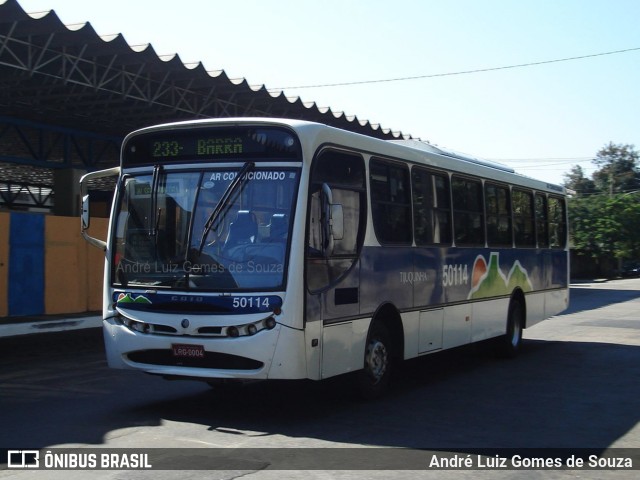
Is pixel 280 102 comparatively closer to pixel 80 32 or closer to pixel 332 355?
pixel 80 32

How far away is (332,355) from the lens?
27.2 feet

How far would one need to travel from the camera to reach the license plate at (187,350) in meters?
7.84

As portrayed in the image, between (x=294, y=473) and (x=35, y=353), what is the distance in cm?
907

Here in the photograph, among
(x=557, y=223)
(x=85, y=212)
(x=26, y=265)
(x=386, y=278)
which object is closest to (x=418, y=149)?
(x=386, y=278)

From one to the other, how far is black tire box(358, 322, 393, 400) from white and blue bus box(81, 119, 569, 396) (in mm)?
23

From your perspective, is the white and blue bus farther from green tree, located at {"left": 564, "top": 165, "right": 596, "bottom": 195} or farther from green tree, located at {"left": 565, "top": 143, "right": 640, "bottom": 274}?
green tree, located at {"left": 564, "top": 165, "right": 596, "bottom": 195}

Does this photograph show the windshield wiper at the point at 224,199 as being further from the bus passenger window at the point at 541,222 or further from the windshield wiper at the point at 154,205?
the bus passenger window at the point at 541,222

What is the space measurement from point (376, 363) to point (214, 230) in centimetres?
269

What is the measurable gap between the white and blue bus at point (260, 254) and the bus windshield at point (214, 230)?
0.05 feet

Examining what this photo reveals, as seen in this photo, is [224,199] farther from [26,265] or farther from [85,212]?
[26,265]

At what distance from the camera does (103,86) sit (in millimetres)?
20906

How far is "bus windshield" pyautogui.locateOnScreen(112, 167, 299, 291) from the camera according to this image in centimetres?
784

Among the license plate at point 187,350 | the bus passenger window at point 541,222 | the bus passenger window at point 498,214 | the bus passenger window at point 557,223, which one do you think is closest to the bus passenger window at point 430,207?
the bus passenger window at point 498,214

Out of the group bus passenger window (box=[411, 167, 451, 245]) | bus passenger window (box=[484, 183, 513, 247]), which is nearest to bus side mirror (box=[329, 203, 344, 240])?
bus passenger window (box=[411, 167, 451, 245])
